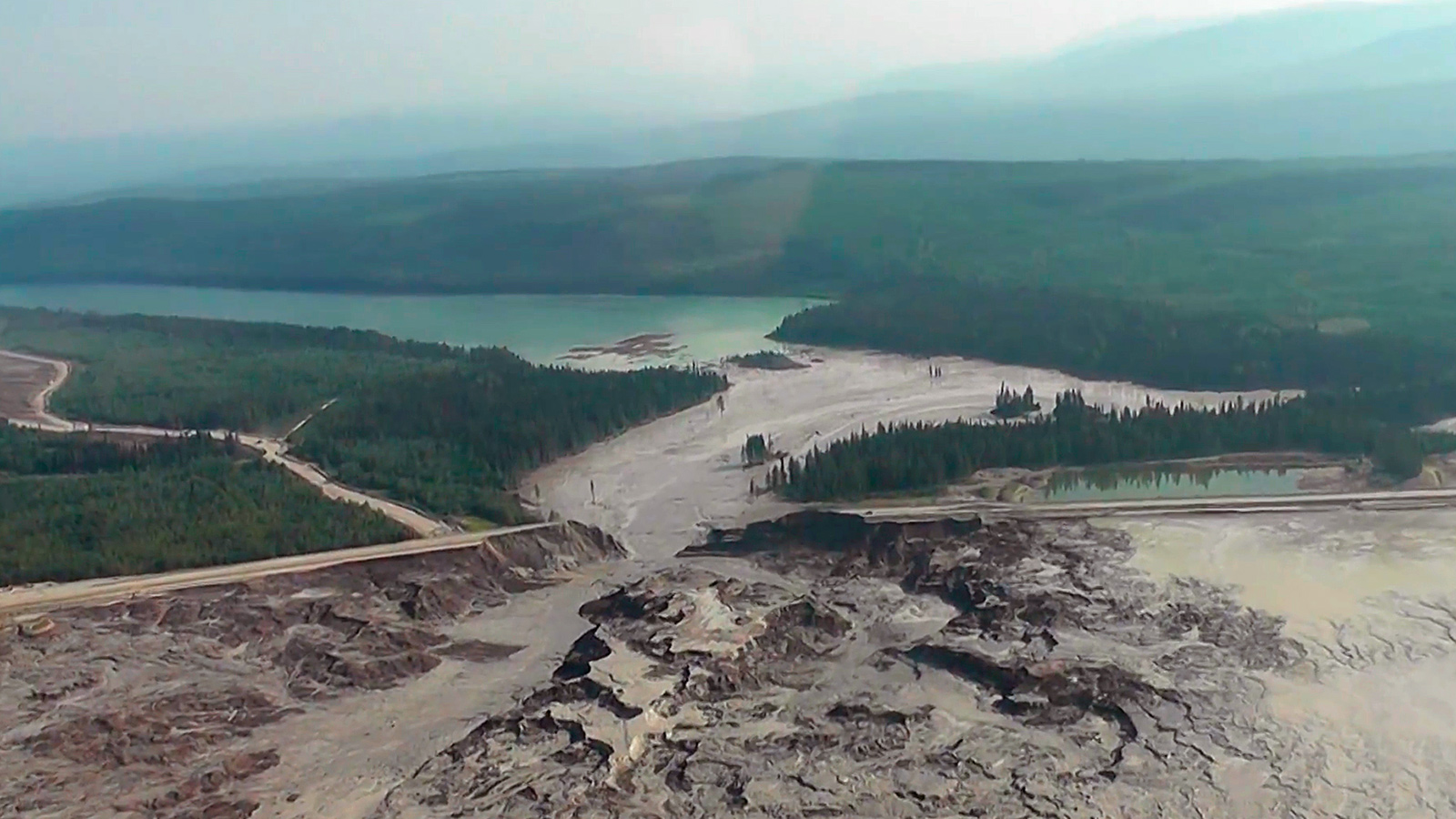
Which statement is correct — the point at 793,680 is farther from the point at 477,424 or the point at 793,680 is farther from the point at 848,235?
the point at 848,235

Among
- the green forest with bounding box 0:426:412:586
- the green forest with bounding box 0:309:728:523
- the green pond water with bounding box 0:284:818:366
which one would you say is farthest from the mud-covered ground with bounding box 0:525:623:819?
the green pond water with bounding box 0:284:818:366

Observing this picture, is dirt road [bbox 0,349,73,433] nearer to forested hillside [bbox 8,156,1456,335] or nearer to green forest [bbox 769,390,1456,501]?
green forest [bbox 769,390,1456,501]

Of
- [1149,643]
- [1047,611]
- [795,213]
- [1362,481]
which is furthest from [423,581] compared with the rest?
[795,213]

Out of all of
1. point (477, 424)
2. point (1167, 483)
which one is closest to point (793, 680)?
point (1167, 483)

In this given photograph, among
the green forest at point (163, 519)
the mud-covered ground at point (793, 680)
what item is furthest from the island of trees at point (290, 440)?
the mud-covered ground at point (793, 680)

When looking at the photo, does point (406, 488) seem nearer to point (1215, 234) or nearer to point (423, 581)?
point (423, 581)
